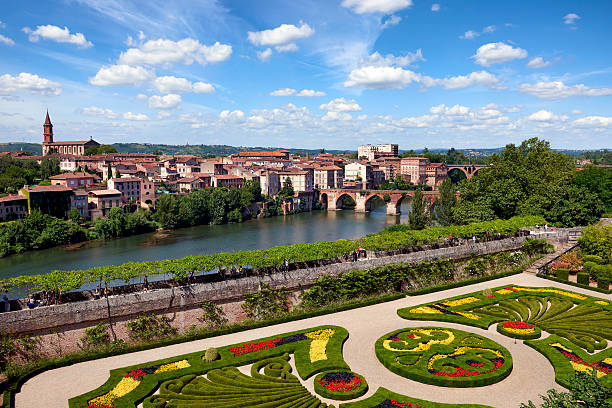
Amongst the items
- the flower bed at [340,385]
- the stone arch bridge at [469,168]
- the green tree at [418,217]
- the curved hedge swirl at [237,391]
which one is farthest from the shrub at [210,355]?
the stone arch bridge at [469,168]

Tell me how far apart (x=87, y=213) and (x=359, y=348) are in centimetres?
5899

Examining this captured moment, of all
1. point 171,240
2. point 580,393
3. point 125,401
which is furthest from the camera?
point 171,240

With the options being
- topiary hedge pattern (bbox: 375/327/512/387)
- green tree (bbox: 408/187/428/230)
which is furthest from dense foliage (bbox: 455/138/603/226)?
topiary hedge pattern (bbox: 375/327/512/387)

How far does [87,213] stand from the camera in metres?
67.4

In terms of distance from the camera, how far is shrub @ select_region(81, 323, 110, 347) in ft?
63.3

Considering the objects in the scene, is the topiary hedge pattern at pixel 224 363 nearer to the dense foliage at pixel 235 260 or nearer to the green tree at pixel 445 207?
the dense foliage at pixel 235 260

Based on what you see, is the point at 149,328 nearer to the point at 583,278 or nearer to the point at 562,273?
the point at 562,273

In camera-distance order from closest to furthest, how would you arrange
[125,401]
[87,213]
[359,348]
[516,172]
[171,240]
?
[125,401], [359,348], [516,172], [171,240], [87,213]

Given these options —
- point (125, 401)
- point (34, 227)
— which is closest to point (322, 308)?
point (125, 401)

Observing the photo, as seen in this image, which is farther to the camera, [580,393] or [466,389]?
[466,389]

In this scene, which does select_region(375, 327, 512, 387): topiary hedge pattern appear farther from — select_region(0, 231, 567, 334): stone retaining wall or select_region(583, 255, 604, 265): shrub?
select_region(583, 255, 604, 265): shrub

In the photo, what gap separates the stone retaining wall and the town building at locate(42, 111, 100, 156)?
111863 millimetres

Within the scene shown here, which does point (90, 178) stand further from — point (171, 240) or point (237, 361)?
point (237, 361)

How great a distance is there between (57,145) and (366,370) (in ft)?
408
